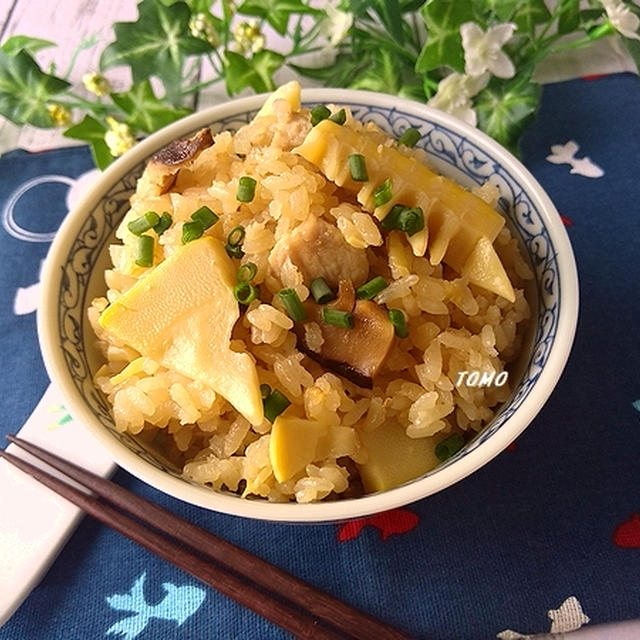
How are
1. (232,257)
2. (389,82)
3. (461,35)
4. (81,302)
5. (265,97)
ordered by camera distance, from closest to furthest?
(232,257), (81,302), (265,97), (461,35), (389,82)

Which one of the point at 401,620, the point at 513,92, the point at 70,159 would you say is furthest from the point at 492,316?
the point at 70,159

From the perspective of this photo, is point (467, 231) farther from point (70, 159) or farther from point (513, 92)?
point (70, 159)

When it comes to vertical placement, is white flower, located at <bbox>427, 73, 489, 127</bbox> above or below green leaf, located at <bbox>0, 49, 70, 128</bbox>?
below

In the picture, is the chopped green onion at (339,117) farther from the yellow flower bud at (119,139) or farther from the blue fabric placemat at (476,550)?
the yellow flower bud at (119,139)

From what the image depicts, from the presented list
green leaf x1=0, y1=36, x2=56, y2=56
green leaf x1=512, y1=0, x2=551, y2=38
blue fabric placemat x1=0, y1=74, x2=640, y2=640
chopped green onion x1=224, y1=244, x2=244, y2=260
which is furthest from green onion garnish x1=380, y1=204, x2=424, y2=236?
green leaf x1=0, y1=36, x2=56, y2=56

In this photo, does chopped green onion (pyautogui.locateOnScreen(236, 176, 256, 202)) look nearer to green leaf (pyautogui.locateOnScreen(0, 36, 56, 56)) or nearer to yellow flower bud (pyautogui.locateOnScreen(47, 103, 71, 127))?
yellow flower bud (pyautogui.locateOnScreen(47, 103, 71, 127))
